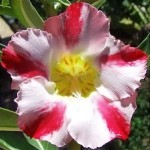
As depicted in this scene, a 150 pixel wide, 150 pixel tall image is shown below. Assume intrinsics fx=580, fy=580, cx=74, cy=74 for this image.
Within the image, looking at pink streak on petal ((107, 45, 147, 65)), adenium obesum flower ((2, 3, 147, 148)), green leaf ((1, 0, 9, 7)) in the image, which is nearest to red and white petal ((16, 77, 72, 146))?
adenium obesum flower ((2, 3, 147, 148))

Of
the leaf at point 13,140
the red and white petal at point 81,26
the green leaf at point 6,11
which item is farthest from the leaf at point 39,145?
the red and white petal at point 81,26

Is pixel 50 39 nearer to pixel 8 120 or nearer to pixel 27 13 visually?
pixel 27 13

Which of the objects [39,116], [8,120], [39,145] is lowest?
[39,145]

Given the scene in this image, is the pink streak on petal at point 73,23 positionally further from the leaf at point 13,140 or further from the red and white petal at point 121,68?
the leaf at point 13,140

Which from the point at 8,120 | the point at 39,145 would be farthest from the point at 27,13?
the point at 39,145

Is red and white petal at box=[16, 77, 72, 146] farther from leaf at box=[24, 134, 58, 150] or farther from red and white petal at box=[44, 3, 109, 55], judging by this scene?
leaf at box=[24, 134, 58, 150]
